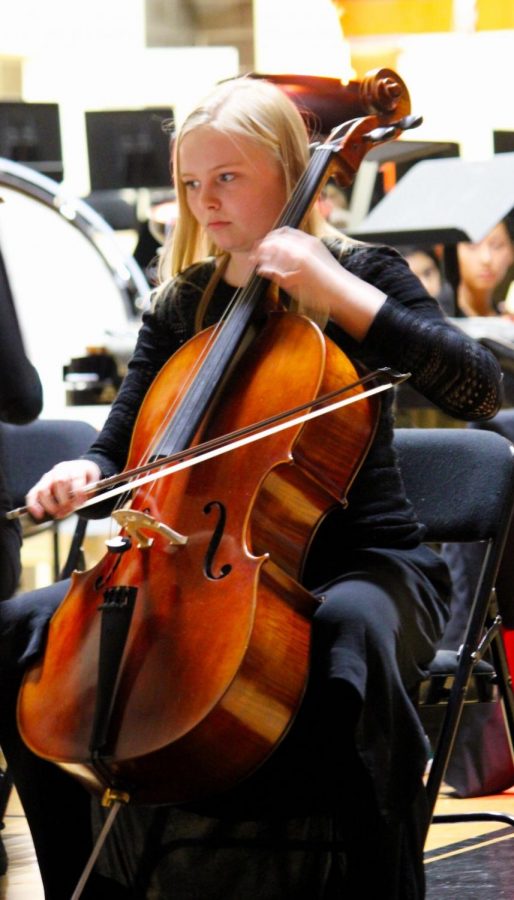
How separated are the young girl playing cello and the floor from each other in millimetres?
265

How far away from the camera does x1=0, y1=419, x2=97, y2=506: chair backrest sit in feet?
7.17

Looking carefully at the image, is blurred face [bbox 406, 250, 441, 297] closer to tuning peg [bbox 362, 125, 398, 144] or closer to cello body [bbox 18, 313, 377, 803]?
Answer: tuning peg [bbox 362, 125, 398, 144]

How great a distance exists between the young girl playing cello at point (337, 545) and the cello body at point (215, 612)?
45mm

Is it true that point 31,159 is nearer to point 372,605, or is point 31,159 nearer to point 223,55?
point 223,55

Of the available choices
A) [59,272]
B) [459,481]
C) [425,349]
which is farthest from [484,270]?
[425,349]

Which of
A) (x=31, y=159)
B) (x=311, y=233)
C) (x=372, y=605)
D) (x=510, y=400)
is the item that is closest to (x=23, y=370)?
(x=311, y=233)

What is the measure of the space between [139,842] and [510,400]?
1.71 meters

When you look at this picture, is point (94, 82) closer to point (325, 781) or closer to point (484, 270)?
point (484, 270)

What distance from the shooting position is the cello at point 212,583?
46.6 inches

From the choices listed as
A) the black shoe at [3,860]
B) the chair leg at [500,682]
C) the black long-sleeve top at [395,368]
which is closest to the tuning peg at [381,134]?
the black long-sleeve top at [395,368]

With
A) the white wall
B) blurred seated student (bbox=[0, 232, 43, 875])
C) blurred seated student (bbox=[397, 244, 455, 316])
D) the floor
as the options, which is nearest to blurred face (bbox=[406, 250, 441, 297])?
blurred seated student (bbox=[397, 244, 455, 316])

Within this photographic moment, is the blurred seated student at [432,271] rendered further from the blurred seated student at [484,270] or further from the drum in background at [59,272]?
the drum in background at [59,272]

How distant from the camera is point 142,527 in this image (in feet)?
4.20

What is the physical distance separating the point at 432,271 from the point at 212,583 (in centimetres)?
254
